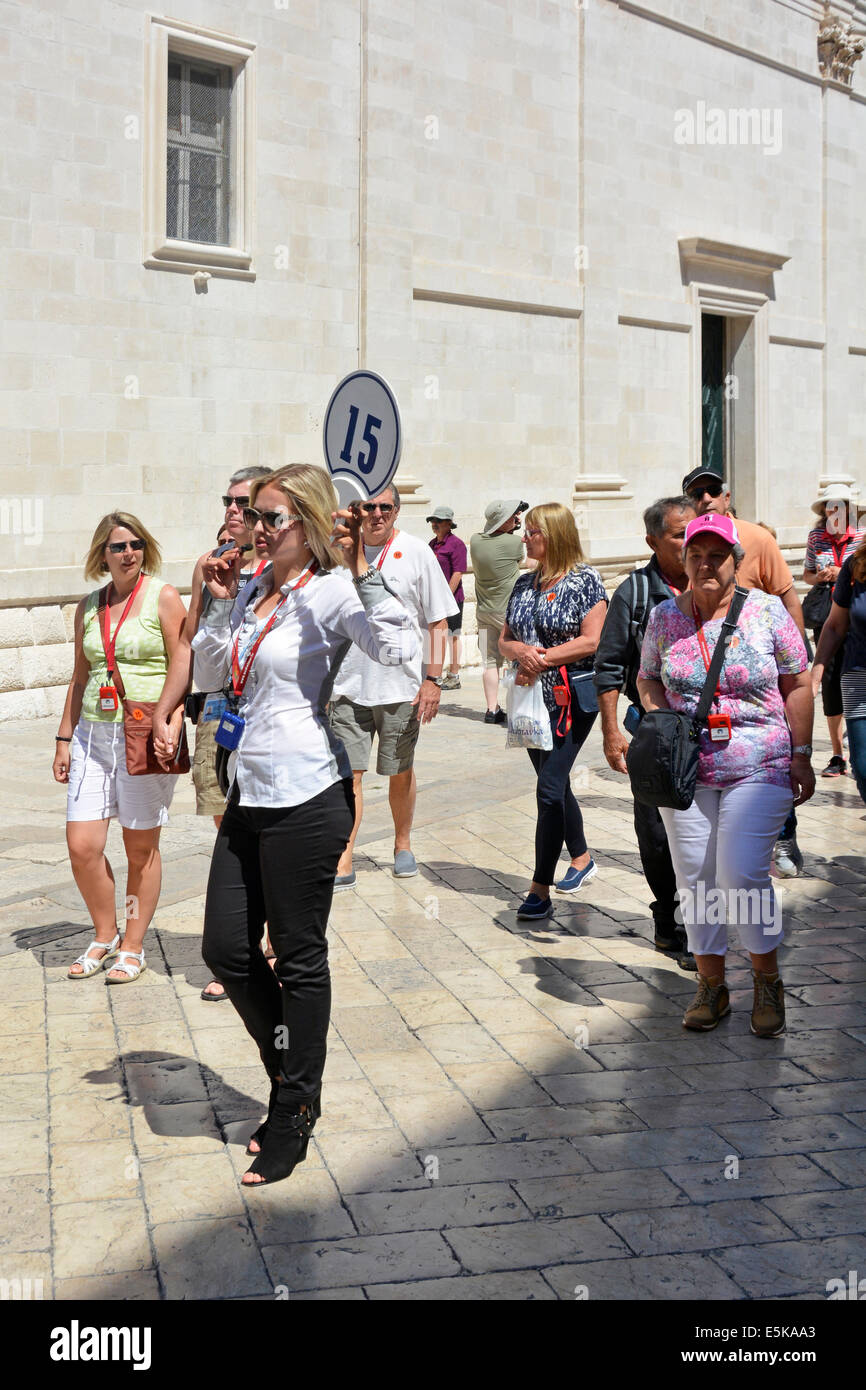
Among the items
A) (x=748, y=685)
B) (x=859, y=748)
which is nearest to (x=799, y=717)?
(x=748, y=685)

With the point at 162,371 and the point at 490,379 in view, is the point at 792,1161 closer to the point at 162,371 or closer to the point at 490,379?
the point at 162,371

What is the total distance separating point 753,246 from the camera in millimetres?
22531

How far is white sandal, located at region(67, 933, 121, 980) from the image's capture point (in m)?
5.95

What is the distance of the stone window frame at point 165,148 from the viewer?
Answer: 1353 centimetres

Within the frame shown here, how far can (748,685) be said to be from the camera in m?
5.05

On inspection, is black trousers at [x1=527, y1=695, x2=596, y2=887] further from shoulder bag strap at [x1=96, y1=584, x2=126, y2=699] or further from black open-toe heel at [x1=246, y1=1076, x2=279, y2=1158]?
black open-toe heel at [x1=246, y1=1076, x2=279, y2=1158]

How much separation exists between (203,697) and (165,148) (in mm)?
9582

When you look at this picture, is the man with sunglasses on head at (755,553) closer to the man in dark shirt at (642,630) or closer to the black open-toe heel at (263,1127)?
the man in dark shirt at (642,630)

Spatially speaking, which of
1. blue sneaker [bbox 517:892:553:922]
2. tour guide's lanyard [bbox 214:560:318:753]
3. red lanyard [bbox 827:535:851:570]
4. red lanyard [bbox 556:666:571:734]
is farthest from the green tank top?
red lanyard [bbox 827:535:851:570]

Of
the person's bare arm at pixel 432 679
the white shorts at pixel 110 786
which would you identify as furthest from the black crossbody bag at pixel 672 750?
the person's bare arm at pixel 432 679

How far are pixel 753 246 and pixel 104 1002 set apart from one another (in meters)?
19.7

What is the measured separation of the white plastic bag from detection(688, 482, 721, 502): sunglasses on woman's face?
117 cm

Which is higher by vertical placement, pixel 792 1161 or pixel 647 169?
pixel 647 169
